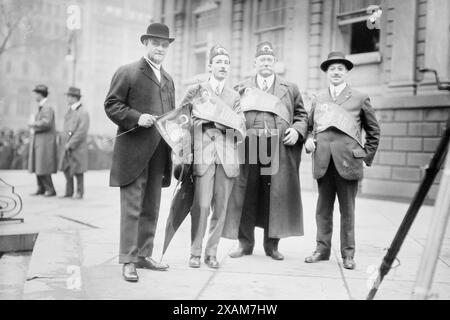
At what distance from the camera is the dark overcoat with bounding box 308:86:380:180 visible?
184 inches

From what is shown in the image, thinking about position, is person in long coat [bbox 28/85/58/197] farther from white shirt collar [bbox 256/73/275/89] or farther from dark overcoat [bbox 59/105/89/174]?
white shirt collar [bbox 256/73/275/89]

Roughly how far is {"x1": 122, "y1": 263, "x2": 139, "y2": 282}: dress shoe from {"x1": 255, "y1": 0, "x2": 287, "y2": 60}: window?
1061cm

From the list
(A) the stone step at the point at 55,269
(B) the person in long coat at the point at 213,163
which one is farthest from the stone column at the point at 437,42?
(A) the stone step at the point at 55,269

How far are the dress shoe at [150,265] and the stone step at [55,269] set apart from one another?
0.53 metres

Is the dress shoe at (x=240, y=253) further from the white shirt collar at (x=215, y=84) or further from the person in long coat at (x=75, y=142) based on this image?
A: the person in long coat at (x=75, y=142)

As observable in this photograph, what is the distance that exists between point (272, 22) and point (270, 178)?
9.94 metres

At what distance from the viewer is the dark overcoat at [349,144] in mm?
4668

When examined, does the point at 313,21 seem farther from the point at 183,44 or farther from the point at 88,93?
the point at 88,93

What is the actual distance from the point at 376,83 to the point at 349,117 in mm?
6139

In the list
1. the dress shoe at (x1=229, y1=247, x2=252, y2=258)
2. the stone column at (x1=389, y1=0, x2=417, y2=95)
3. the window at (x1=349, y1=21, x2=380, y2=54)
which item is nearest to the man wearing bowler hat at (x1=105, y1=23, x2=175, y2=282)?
the dress shoe at (x1=229, y1=247, x2=252, y2=258)

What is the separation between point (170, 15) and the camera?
1812 cm

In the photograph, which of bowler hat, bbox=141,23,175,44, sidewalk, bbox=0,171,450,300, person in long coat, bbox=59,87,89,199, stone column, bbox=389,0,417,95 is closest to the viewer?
sidewalk, bbox=0,171,450,300
